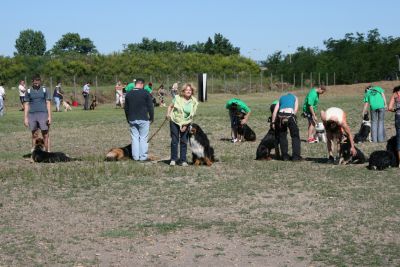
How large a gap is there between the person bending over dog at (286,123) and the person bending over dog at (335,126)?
Answer: 78 centimetres

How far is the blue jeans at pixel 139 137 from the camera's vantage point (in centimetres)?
1320

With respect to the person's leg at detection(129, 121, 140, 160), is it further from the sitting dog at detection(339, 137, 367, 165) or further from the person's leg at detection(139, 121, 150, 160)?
the sitting dog at detection(339, 137, 367, 165)

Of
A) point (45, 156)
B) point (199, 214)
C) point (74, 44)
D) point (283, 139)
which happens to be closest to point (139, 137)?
point (45, 156)

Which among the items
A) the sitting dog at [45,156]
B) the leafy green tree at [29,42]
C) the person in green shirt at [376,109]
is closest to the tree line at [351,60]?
the person in green shirt at [376,109]

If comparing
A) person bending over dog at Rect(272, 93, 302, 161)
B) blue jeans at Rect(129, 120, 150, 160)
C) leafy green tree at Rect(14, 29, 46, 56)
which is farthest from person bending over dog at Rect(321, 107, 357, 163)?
leafy green tree at Rect(14, 29, 46, 56)

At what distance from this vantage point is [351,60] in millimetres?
66000

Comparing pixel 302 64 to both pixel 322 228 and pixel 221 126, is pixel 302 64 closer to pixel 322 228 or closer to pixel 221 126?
pixel 221 126

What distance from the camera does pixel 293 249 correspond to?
6.85 metres

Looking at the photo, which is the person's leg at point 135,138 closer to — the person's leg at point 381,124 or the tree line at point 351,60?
the person's leg at point 381,124

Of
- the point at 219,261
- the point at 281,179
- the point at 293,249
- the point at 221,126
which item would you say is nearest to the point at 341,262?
the point at 293,249

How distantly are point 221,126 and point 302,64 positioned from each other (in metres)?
48.9

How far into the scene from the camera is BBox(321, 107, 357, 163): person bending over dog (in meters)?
12.1

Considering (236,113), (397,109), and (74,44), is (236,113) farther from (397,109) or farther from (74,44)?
(74,44)

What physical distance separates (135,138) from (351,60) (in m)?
56.0
